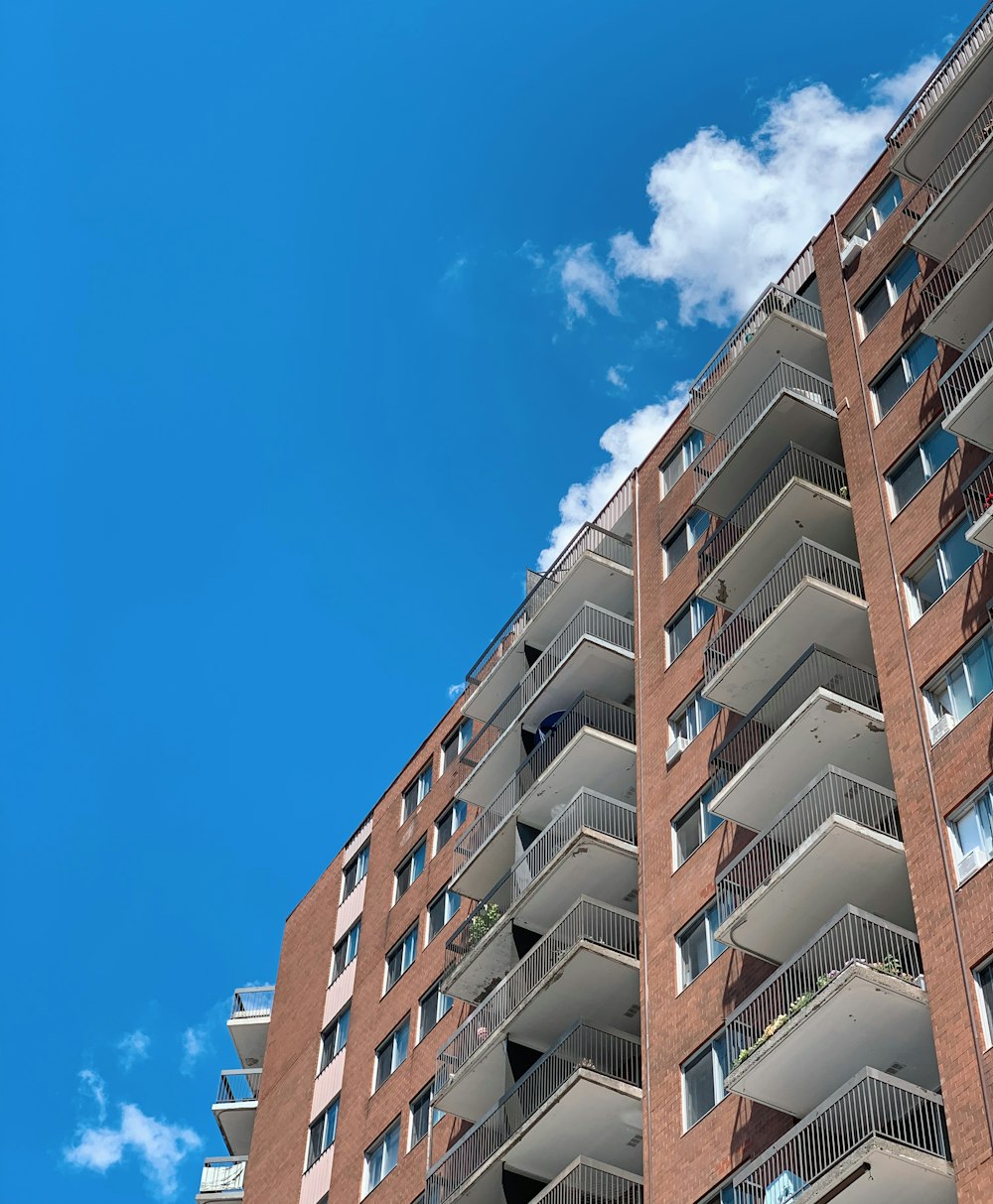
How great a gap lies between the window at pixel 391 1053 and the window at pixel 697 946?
1189cm

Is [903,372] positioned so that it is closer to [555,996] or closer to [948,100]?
[948,100]

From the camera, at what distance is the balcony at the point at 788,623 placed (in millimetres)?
30672

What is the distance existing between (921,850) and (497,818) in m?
16.0

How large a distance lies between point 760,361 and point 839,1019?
16931mm

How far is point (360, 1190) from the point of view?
130 feet

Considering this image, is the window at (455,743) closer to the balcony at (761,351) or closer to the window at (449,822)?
the window at (449,822)

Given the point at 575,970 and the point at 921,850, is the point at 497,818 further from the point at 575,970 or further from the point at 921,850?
the point at 921,850

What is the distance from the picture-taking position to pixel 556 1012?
110 feet

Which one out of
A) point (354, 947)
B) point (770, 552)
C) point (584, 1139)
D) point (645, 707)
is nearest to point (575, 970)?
point (584, 1139)

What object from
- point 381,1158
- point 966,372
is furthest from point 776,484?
point 381,1158

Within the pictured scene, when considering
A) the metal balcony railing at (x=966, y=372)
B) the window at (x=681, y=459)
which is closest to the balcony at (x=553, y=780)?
the window at (x=681, y=459)

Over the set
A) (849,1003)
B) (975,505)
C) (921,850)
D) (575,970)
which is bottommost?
(849,1003)

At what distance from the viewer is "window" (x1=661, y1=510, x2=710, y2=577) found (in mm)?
38406

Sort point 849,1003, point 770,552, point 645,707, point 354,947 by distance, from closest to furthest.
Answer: point 849,1003, point 770,552, point 645,707, point 354,947
